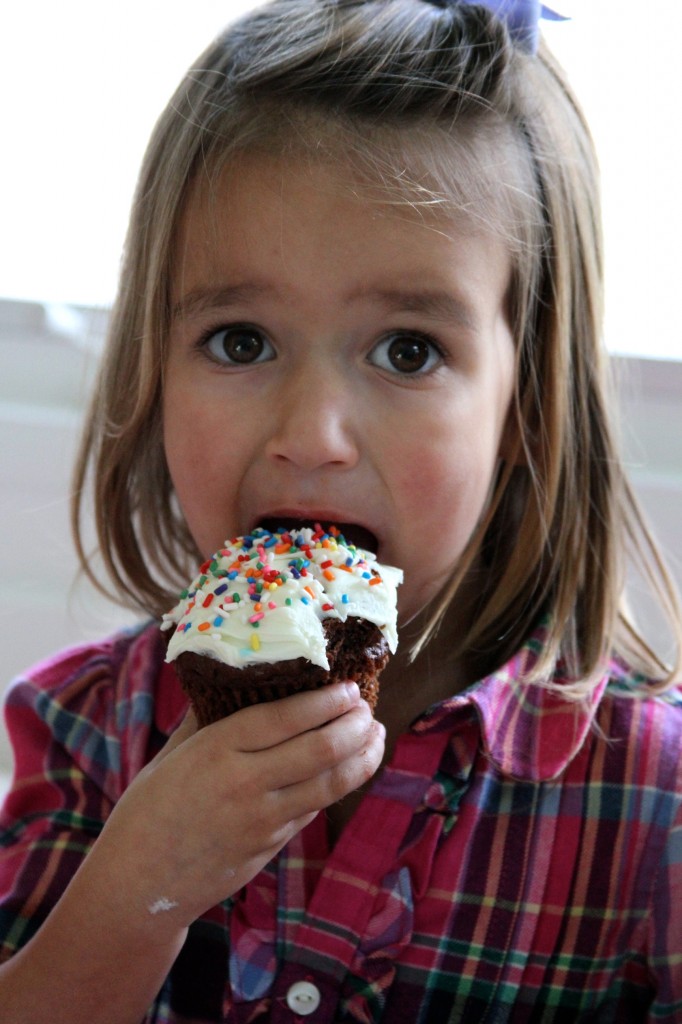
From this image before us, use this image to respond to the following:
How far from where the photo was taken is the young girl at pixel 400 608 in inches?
40.5

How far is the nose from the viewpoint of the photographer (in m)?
1.04

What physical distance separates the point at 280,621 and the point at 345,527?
20 cm

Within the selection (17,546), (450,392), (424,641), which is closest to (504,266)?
(450,392)

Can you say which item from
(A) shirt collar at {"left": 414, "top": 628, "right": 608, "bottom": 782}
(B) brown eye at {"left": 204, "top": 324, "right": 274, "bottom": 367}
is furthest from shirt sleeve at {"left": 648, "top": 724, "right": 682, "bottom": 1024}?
(B) brown eye at {"left": 204, "top": 324, "right": 274, "bottom": 367}

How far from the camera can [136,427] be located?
130 cm

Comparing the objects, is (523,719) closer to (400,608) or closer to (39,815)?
(400,608)

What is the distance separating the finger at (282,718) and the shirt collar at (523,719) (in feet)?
0.74

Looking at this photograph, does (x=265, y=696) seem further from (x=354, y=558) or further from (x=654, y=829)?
(x=654, y=829)

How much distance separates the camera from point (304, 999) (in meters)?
1.09

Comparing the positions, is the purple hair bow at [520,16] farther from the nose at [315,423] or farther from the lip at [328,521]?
the lip at [328,521]

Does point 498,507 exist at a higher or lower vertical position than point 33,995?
higher

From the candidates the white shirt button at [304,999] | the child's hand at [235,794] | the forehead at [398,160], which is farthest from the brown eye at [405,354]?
the white shirt button at [304,999]

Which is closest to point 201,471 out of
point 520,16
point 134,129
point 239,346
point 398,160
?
point 239,346

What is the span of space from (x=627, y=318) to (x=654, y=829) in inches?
34.5
